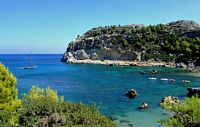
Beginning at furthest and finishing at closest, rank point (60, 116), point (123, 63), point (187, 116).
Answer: point (123, 63) → point (60, 116) → point (187, 116)

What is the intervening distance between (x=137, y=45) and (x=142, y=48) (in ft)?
11.4

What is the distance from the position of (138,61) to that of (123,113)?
108110 mm

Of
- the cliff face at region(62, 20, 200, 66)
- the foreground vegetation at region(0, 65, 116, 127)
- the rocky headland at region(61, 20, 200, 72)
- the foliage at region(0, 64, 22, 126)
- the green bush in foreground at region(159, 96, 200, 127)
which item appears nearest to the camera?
the green bush in foreground at region(159, 96, 200, 127)

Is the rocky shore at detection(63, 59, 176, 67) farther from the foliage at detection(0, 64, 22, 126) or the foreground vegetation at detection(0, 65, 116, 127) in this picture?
the foreground vegetation at detection(0, 65, 116, 127)

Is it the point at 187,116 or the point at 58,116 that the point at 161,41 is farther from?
the point at 58,116

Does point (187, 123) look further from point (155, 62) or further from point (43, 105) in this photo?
point (155, 62)

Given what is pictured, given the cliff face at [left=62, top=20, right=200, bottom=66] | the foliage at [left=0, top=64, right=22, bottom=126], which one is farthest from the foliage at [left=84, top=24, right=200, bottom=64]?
the foliage at [left=0, top=64, right=22, bottom=126]

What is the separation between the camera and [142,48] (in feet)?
539

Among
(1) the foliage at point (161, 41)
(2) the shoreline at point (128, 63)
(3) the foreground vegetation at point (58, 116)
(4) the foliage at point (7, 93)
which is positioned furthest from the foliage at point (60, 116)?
(1) the foliage at point (161, 41)

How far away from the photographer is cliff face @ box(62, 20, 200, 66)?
524 feet

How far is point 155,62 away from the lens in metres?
153

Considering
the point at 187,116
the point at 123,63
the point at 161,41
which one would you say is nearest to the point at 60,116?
the point at 187,116

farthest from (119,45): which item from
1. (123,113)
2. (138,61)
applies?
(123,113)

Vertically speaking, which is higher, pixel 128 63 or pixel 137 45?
pixel 137 45
